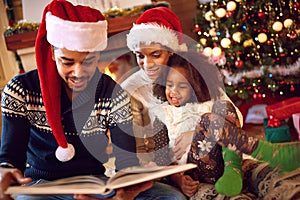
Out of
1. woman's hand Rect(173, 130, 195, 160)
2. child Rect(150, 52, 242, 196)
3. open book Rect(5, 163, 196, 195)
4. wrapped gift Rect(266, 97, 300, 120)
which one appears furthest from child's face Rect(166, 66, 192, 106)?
wrapped gift Rect(266, 97, 300, 120)

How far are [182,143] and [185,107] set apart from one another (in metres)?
0.14

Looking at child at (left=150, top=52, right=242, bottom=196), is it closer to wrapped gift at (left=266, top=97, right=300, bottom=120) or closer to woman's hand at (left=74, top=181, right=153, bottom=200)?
woman's hand at (left=74, top=181, right=153, bottom=200)

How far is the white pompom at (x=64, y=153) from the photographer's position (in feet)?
4.27

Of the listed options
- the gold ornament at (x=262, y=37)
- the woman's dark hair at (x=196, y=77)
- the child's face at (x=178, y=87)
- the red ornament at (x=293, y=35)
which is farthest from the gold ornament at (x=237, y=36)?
the child's face at (x=178, y=87)

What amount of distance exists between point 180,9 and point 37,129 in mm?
2734

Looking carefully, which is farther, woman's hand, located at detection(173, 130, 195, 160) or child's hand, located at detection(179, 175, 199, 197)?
Answer: woman's hand, located at detection(173, 130, 195, 160)

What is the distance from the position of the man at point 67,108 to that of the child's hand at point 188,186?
0.10 metres

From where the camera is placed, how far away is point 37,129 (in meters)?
1.35

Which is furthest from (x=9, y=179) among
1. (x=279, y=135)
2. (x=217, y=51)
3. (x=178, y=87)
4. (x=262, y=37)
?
(x=262, y=37)

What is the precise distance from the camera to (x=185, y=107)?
1572mm

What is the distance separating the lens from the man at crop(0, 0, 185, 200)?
1294mm

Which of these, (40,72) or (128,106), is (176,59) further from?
(40,72)

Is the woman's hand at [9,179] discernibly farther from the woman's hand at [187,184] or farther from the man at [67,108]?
the woman's hand at [187,184]

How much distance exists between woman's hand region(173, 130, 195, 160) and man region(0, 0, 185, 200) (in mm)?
217
